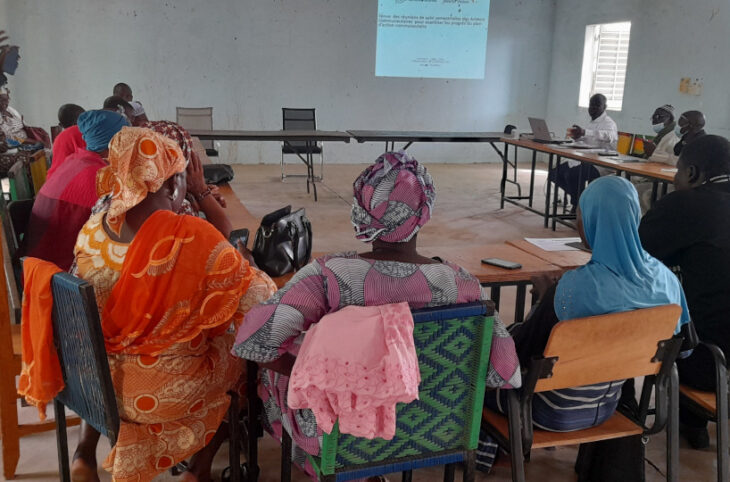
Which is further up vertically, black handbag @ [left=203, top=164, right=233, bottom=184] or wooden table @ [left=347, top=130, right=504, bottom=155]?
wooden table @ [left=347, top=130, right=504, bottom=155]

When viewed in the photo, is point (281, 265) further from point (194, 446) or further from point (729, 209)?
point (729, 209)

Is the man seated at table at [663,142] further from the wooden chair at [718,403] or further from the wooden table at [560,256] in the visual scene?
the wooden chair at [718,403]

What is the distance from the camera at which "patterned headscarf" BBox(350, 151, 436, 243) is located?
1467 mm

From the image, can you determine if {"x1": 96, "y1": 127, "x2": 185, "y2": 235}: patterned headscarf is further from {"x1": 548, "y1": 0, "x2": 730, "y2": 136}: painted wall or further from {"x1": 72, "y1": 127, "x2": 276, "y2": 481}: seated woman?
{"x1": 548, "y1": 0, "x2": 730, "y2": 136}: painted wall

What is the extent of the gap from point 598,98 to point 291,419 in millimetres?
5917

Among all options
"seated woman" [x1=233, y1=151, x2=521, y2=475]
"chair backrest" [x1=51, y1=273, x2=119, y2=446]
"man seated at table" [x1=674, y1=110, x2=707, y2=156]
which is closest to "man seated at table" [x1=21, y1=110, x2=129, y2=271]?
"chair backrest" [x1=51, y1=273, x2=119, y2=446]

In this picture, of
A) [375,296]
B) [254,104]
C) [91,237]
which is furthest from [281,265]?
[254,104]

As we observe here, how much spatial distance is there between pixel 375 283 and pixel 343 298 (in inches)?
3.1

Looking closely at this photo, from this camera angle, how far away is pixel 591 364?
159 cm

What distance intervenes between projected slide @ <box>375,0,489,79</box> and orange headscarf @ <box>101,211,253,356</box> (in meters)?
8.22

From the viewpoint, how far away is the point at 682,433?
95.7 inches

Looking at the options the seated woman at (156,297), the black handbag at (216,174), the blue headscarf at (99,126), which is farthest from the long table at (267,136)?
the seated woman at (156,297)

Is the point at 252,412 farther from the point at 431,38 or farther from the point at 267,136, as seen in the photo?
the point at 431,38

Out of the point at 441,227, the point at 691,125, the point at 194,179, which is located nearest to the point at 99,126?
the point at 194,179
